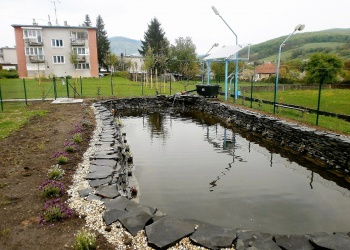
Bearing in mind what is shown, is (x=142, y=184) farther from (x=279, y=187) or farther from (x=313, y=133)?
(x=313, y=133)

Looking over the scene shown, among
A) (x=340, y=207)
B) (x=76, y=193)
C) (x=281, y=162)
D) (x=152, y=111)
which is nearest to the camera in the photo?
(x=76, y=193)

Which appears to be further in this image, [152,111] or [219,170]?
[152,111]

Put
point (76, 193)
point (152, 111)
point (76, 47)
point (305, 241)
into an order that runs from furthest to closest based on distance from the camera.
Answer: point (76, 47) < point (152, 111) < point (76, 193) < point (305, 241)

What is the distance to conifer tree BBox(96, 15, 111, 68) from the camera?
5397cm

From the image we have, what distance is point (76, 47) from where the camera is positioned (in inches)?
1709

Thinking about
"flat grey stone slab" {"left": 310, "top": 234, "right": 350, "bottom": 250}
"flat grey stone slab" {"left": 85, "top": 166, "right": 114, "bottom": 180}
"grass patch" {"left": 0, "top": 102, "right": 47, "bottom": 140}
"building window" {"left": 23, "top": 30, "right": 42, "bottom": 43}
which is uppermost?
"building window" {"left": 23, "top": 30, "right": 42, "bottom": 43}

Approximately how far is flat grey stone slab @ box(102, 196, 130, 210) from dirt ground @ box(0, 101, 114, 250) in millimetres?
461

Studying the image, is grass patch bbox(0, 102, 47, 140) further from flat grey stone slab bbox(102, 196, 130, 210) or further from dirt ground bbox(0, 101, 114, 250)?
flat grey stone slab bbox(102, 196, 130, 210)

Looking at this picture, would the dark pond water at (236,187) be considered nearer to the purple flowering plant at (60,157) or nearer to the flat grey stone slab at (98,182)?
the flat grey stone slab at (98,182)

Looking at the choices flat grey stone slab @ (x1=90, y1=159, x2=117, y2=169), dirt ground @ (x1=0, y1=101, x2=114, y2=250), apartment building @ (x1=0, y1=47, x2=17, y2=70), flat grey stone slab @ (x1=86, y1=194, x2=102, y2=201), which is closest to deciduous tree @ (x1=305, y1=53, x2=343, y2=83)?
A: dirt ground @ (x1=0, y1=101, x2=114, y2=250)

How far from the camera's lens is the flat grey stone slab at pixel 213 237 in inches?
126

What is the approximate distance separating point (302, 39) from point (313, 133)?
10925 centimetres

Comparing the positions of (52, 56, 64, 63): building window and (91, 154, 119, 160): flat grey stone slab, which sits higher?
(52, 56, 64, 63): building window

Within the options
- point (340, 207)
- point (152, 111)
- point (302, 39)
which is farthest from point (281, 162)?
point (302, 39)
